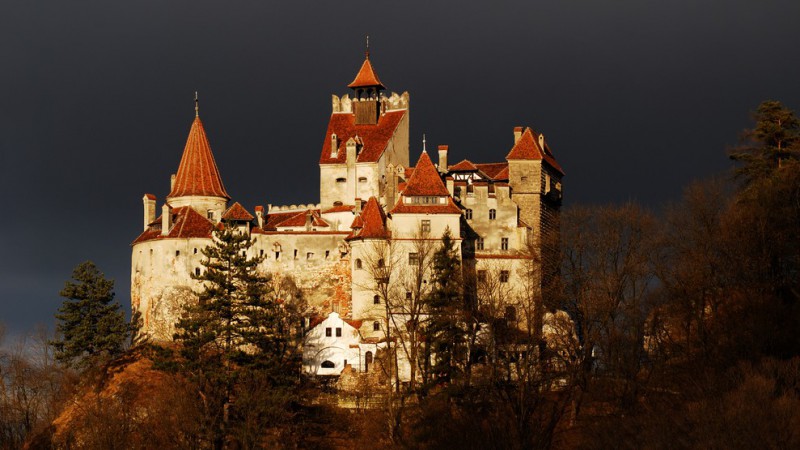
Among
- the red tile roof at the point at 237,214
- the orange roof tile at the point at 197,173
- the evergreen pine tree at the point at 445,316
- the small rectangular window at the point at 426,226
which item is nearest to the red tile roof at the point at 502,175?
the small rectangular window at the point at 426,226

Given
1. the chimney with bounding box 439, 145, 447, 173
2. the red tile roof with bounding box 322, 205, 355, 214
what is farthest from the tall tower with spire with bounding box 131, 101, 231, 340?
the chimney with bounding box 439, 145, 447, 173

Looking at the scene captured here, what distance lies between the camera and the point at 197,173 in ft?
338

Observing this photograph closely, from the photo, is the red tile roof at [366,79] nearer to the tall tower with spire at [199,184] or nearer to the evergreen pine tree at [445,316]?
the tall tower with spire at [199,184]

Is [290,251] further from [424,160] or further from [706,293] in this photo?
[706,293]

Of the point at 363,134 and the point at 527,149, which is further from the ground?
the point at 363,134

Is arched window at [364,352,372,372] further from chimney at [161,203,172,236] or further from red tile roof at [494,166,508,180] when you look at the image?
chimney at [161,203,172,236]

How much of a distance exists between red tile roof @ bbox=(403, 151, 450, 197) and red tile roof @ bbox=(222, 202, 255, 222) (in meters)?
12.4

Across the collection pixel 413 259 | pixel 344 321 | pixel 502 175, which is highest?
pixel 502 175

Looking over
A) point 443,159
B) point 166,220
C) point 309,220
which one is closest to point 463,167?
point 443,159

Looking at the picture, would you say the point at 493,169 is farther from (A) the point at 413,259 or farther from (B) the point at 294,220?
(A) the point at 413,259

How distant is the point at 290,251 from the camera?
3789 inches

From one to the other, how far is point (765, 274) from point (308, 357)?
28.6 m

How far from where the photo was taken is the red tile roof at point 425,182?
90.1 m

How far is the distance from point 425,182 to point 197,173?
2049 centimetres
